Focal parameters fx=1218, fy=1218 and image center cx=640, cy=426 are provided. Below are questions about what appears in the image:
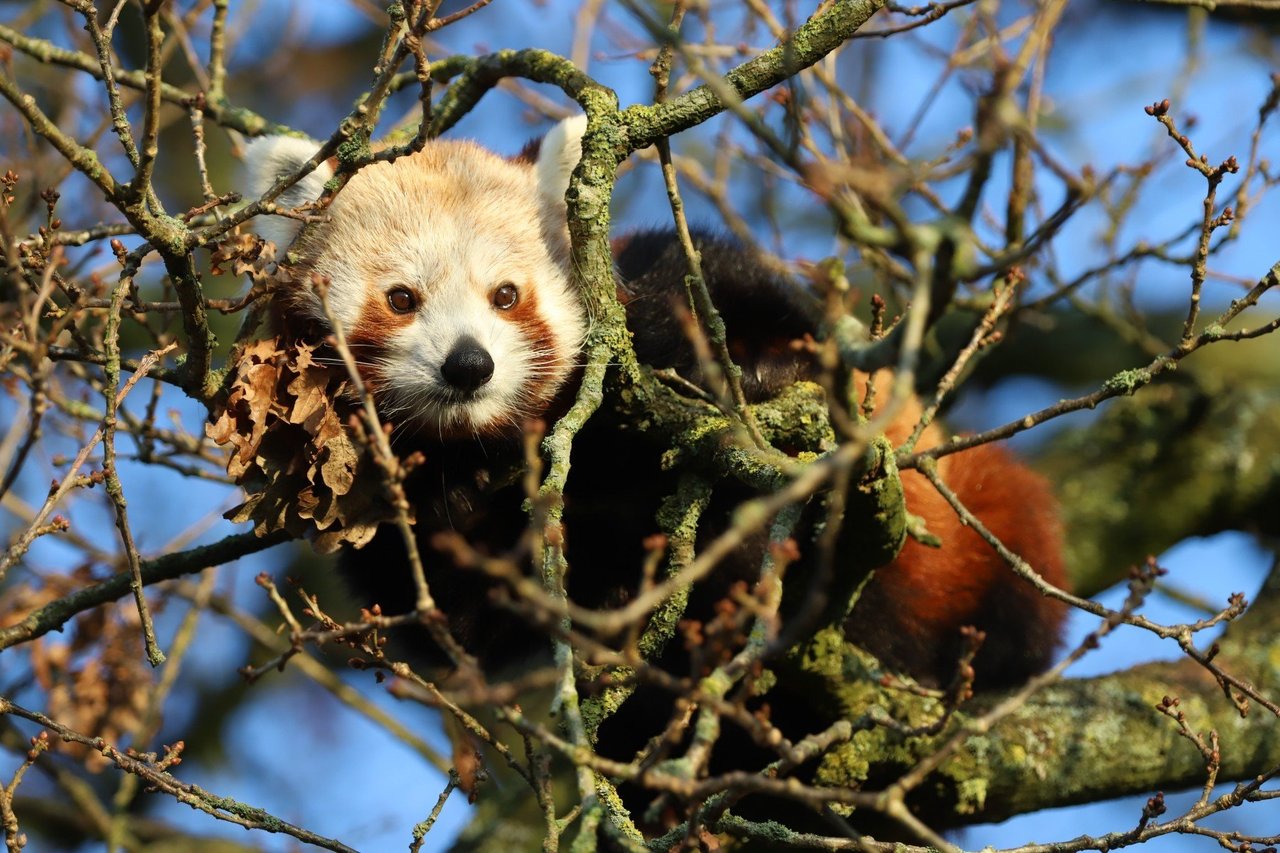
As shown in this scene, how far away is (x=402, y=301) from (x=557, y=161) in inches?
35.8

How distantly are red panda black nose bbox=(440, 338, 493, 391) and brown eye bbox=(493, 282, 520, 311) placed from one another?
1.03 ft

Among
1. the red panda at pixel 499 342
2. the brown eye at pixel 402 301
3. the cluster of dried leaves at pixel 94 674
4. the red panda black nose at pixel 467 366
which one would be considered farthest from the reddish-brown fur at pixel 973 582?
the cluster of dried leaves at pixel 94 674

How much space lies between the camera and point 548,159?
4.68m

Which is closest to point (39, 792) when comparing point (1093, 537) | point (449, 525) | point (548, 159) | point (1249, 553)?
point (449, 525)

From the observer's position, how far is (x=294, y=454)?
3.66 m

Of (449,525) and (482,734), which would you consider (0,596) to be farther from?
(482,734)

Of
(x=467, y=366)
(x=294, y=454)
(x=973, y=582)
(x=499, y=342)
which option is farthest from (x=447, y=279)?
(x=973, y=582)

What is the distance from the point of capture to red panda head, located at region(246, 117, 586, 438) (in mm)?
4004

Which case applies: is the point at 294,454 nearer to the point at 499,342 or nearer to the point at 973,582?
the point at 499,342

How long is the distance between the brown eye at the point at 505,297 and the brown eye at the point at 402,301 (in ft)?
0.92

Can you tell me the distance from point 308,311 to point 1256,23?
20.6 feet

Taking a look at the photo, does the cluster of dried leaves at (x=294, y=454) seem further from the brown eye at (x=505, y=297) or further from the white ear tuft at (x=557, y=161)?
the white ear tuft at (x=557, y=161)

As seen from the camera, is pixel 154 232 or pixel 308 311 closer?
pixel 154 232

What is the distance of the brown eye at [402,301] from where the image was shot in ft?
13.6
